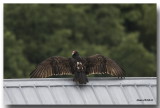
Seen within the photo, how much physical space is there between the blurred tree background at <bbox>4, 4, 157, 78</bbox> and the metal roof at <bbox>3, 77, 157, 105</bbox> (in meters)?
13.9

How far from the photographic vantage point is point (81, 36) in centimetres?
3338

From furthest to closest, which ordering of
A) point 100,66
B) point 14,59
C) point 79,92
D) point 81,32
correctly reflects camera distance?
point 81,32 < point 14,59 < point 100,66 < point 79,92

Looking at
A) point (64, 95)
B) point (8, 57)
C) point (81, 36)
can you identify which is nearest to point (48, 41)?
point (81, 36)

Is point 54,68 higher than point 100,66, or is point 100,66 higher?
point 54,68

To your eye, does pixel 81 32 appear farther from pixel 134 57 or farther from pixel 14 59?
pixel 14 59

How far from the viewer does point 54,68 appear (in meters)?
15.4

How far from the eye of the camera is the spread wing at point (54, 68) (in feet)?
50.5

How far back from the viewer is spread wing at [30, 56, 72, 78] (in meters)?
15.4

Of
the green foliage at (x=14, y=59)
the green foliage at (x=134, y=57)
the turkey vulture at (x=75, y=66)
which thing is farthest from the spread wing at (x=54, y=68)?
the green foliage at (x=134, y=57)

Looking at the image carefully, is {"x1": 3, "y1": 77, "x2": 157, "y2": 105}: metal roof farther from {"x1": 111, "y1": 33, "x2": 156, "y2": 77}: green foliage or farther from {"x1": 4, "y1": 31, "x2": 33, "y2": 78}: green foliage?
{"x1": 111, "y1": 33, "x2": 156, "y2": 77}: green foliage

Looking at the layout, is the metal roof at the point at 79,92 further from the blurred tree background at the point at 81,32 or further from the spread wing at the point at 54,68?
the blurred tree background at the point at 81,32

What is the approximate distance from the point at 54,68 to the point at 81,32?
60.5 ft

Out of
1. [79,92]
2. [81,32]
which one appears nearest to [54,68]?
[79,92]

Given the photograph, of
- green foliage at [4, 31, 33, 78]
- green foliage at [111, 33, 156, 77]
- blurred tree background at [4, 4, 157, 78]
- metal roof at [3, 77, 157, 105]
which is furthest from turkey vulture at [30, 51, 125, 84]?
blurred tree background at [4, 4, 157, 78]
